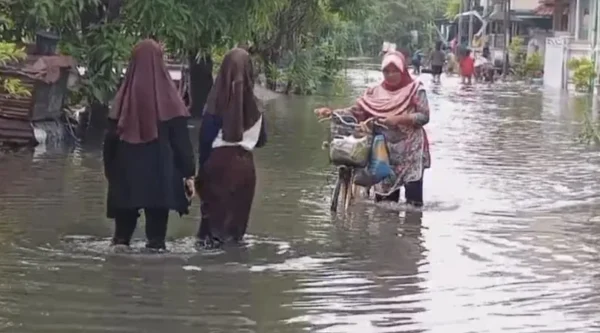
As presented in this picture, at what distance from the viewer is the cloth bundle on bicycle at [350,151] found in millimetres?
11773

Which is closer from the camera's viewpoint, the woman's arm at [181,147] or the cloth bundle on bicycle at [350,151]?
the woman's arm at [181,147]

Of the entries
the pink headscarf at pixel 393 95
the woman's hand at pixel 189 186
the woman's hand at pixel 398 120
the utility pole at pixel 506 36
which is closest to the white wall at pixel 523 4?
the utility pole at pixel 506 36

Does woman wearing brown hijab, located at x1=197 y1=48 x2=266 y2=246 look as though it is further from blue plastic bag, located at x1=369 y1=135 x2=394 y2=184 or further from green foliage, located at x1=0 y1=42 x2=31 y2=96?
green foliage, located at x1=0 y1=42 x2=31 y2=96

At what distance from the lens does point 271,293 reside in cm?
832

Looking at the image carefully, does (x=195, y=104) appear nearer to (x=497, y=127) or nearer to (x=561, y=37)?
(x=497, y=127)

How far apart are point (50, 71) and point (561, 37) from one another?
2706cm

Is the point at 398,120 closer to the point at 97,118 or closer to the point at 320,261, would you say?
the point at 320,261

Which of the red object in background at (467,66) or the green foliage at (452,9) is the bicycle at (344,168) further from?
the green foliage at (452,9)

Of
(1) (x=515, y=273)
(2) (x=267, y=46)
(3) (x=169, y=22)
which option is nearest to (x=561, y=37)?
(2) (x=267, y=46)

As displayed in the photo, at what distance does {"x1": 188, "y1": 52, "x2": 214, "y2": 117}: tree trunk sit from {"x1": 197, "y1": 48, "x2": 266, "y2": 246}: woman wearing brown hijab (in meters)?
13.9

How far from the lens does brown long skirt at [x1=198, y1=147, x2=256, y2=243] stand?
387 inches

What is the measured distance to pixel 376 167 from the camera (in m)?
12.0

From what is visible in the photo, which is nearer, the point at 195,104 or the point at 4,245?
the point at 4,245

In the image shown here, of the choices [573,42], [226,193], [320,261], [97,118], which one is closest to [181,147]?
[226,193]
